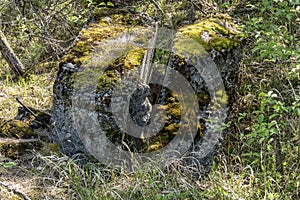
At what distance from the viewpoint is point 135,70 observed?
9.78ft

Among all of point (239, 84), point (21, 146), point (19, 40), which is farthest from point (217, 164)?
point (19, 40)

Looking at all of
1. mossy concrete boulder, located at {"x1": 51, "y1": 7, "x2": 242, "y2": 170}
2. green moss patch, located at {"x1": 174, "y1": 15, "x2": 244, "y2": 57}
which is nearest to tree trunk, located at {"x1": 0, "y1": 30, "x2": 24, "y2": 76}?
mossy concrete boulder, located at {"x1": 51, "y1": 7, "x2": 242, "y2": 170}

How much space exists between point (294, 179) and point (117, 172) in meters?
1.36

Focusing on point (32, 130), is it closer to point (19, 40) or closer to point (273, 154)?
point (273, 154)

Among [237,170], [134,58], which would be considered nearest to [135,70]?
[134,58]

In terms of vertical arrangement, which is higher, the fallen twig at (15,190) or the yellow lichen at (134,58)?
the yellow lichen at (134,58)

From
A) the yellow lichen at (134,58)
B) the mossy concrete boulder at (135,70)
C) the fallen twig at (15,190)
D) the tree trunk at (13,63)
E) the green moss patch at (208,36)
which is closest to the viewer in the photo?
the fallen twig at (15,190)

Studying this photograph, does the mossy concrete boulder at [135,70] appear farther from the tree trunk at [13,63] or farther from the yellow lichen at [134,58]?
the tree trunk at [13,63]

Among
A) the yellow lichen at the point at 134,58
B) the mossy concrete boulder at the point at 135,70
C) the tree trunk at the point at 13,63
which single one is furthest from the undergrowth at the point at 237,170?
the tree trunk at the point at 13,63

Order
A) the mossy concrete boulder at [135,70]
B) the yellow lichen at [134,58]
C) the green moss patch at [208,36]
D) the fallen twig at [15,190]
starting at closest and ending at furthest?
1. the fallen twig at [15,190]
2. the mossy concrete boulder at [135,70]
3. the yellow lichen at [134,58]
4. the green moss patch at [208,36]

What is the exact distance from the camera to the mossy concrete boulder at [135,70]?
9.57ft

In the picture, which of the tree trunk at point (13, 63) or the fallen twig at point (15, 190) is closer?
the fallen twig at point (15, 190)

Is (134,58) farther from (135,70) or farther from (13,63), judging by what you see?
(13,63)

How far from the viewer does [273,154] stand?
3.04 meters
